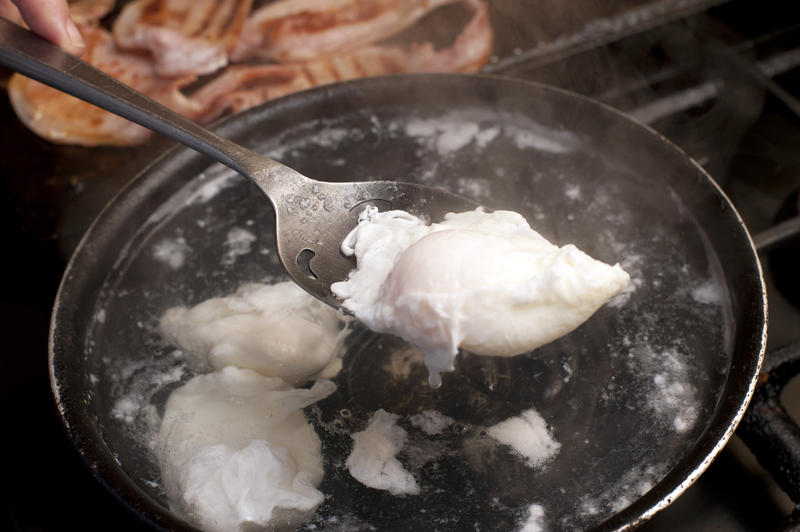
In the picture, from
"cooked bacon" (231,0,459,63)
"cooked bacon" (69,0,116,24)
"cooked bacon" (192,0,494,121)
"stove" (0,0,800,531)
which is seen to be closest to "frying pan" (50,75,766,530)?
"stove" (0,0,800,531)

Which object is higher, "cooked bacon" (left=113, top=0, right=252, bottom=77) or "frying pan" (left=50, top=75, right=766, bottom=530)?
"cooked bacon" (left=113, top=0, right=252, bottom=77)

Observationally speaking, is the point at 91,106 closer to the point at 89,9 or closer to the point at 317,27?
the point at 89,9

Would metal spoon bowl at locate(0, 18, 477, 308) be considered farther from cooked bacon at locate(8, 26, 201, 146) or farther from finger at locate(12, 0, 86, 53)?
cooked bacon at locate(8, 26, 201, 146)

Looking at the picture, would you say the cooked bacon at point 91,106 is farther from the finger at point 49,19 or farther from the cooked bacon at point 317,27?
the finger at point 49,19

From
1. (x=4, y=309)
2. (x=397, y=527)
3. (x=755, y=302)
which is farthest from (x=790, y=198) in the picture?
(x=4, y=309)

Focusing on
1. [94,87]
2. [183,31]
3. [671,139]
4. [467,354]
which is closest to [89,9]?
[183,31]

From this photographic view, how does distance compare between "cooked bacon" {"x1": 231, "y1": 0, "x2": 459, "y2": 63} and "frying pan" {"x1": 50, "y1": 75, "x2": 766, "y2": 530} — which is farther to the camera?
"cooked bacon" {"x1": 231, "y1": 0, "x2": 459, "y2": 63}

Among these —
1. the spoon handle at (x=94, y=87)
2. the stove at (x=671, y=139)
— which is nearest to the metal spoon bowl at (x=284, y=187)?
the spoon handle at (x=94, y=87)
